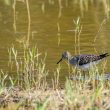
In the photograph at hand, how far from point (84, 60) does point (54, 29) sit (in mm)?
3748

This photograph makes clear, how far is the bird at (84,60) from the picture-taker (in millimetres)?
10586

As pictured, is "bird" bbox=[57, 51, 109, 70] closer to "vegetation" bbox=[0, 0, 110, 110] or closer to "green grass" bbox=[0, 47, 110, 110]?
"vegetation" bbox=[0, 0, 110, 110]

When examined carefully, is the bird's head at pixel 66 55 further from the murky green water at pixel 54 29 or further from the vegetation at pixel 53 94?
the vegetation at pixel 53 94

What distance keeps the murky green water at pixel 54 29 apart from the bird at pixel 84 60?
0.21 meters

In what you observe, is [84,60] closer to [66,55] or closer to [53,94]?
[66,55]

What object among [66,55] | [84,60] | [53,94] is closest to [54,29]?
[66,55]

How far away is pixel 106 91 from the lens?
793cm

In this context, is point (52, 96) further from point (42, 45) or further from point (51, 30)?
point (51, 30)

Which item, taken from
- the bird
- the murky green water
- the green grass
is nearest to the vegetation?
the green grass

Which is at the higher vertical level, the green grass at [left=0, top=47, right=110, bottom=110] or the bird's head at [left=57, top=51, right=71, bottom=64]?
the green grass at [left=0, top=47, right=110, bottom=110]

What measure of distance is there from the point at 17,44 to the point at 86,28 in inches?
87.9

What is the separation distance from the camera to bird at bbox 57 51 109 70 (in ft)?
34.7

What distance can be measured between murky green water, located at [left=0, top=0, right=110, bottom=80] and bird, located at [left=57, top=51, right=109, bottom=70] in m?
0.21

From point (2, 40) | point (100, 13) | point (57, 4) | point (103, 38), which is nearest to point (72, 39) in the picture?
point (103, 38)
